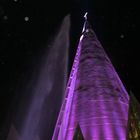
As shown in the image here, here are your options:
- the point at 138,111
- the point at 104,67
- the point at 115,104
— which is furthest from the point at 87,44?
the point at 138,111

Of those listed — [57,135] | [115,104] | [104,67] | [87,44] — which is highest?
[87,44]

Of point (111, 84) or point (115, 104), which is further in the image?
point (111, 84)

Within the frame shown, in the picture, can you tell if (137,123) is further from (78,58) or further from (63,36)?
(63,36)

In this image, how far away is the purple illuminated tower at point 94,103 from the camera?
11.6m

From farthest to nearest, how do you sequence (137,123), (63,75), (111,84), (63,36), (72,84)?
(63,75)
(63,36)
(72,84)
(111,84)
(137,123)

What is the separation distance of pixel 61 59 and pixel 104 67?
1138 centimetres

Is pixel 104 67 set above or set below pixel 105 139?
above

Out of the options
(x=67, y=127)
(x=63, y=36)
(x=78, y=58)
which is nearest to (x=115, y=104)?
(x=67, y=127)

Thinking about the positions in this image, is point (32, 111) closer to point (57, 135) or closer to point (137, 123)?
point (57, 135)

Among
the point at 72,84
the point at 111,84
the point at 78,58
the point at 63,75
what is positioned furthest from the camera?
the point at 63,75

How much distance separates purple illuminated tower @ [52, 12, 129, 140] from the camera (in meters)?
11.6

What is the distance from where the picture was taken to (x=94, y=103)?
12508mm

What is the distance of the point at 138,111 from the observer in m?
10.9

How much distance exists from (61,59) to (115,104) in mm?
13195
